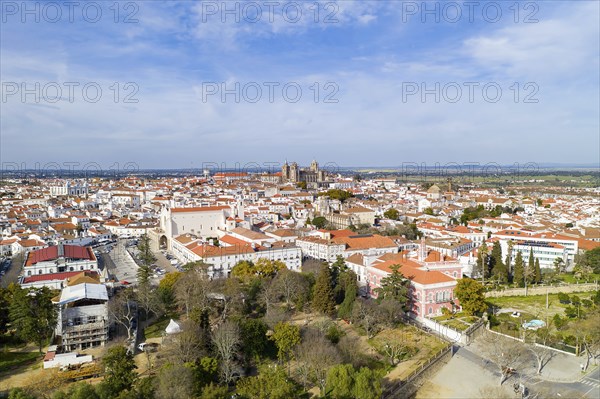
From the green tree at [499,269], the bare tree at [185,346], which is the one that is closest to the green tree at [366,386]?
the bare tree at [185,346]

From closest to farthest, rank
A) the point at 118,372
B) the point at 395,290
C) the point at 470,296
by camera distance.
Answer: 1. the point at 118,372
2. the point at 470,296
3. the point at 395,290

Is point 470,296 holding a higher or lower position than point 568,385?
higher

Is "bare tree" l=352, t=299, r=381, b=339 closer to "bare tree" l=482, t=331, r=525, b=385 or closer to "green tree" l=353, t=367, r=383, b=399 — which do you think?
"bare tree" l=482, t=331, r=525, b=385

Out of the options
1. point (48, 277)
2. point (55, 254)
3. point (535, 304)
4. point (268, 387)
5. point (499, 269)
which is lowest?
point (535, 304)

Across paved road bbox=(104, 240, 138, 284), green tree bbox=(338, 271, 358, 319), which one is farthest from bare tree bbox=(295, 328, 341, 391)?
paved road bbox=(104, 240, 138, 284)

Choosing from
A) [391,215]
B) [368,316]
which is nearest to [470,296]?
[368,316]

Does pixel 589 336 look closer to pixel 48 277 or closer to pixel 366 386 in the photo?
pixel 366 386
